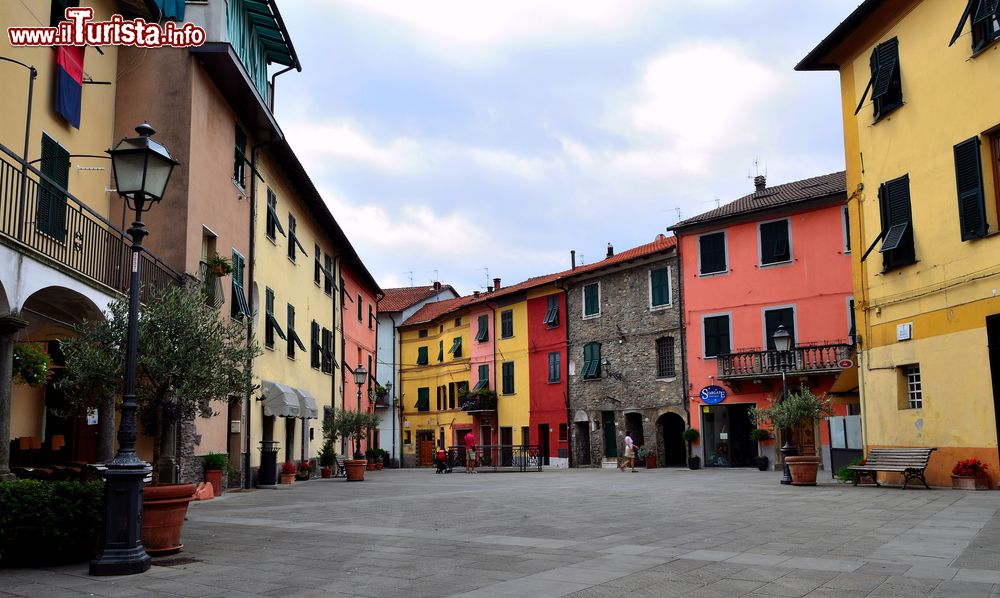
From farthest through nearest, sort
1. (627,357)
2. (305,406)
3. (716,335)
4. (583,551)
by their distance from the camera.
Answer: (627,357), (716,335), (305,406), (583,551)

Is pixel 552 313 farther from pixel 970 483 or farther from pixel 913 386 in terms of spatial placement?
pixel 970 483

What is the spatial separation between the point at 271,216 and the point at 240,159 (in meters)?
3.23

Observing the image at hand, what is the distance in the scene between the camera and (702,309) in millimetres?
33812

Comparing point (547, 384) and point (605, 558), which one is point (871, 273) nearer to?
point (605, 558)

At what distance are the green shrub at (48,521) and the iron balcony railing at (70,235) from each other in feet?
10.6

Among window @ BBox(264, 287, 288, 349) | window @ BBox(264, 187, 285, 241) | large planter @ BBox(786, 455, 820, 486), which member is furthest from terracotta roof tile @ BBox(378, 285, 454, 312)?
large planter @ BBox(786, 455, 820, 486)

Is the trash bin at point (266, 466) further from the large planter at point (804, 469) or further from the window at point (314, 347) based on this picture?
the large planter at point (804, 469)

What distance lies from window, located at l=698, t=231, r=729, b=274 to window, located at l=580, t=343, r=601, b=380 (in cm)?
700

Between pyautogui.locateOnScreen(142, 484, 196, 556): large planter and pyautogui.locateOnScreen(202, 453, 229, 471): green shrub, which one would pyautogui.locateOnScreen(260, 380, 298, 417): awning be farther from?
pyautogui.locateOnScreen(142, 484, 196, 556): large planter

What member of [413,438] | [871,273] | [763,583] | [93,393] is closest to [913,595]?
[763,583]

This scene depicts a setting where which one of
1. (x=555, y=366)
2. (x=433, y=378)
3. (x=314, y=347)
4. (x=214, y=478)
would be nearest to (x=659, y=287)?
(x=555, y=366)

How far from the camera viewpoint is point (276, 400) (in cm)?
2233

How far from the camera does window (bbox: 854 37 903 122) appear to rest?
60.8 feet

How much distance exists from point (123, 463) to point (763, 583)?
19.5 feet
